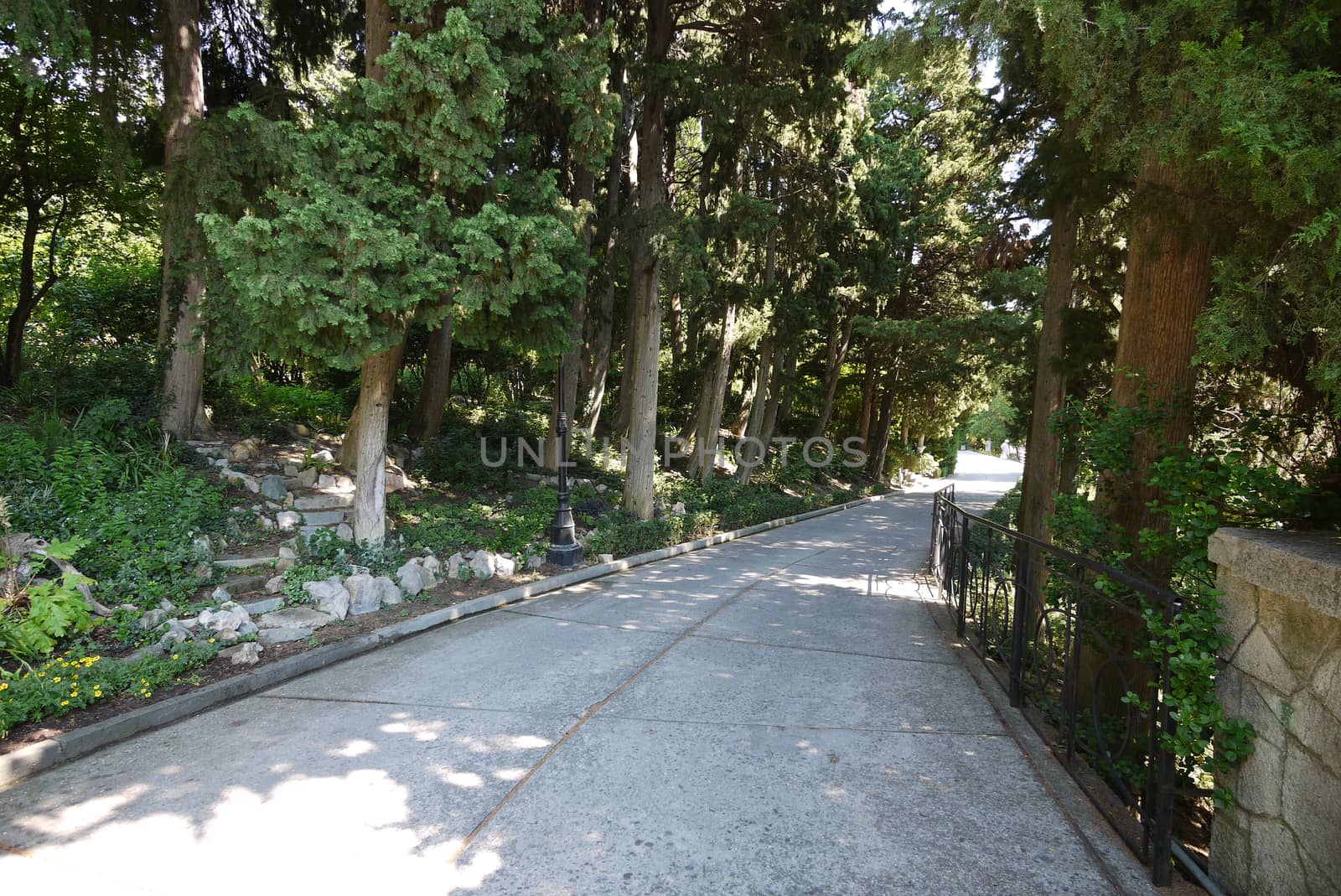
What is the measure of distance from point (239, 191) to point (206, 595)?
4.61 meters

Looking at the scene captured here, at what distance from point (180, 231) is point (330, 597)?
5.05m

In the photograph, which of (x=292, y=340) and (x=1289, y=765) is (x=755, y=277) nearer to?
(x=292, y=340)

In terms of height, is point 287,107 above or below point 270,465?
above

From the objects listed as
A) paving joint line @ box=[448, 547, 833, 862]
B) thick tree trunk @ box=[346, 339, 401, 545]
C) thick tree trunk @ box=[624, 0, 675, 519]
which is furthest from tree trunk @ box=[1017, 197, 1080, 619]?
thick tree trunk @ box=[346, 339, 401, 545]

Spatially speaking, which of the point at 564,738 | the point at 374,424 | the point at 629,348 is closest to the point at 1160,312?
the point at 564,738

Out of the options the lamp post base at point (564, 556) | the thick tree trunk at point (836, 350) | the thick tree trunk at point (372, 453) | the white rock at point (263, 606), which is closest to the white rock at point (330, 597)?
the white rock at point (263, 606)

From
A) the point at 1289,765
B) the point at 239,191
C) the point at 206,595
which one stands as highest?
the point at 239,191

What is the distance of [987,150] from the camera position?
10438 millimetres

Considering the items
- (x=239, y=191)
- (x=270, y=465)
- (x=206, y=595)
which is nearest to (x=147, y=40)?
(x=239, y=191)

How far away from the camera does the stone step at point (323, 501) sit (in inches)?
310

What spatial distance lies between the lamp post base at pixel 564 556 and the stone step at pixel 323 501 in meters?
2.50

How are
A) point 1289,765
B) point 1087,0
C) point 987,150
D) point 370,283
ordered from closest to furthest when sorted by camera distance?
point 1289,765 < point 1087,0 < point 370,283 < point 987,150

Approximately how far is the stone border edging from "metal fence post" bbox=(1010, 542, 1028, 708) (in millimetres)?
4764

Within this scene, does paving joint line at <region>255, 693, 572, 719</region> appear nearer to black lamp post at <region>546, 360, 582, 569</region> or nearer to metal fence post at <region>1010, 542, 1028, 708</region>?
metal fence post at <region>1010, 542, 1028, 708</region>
